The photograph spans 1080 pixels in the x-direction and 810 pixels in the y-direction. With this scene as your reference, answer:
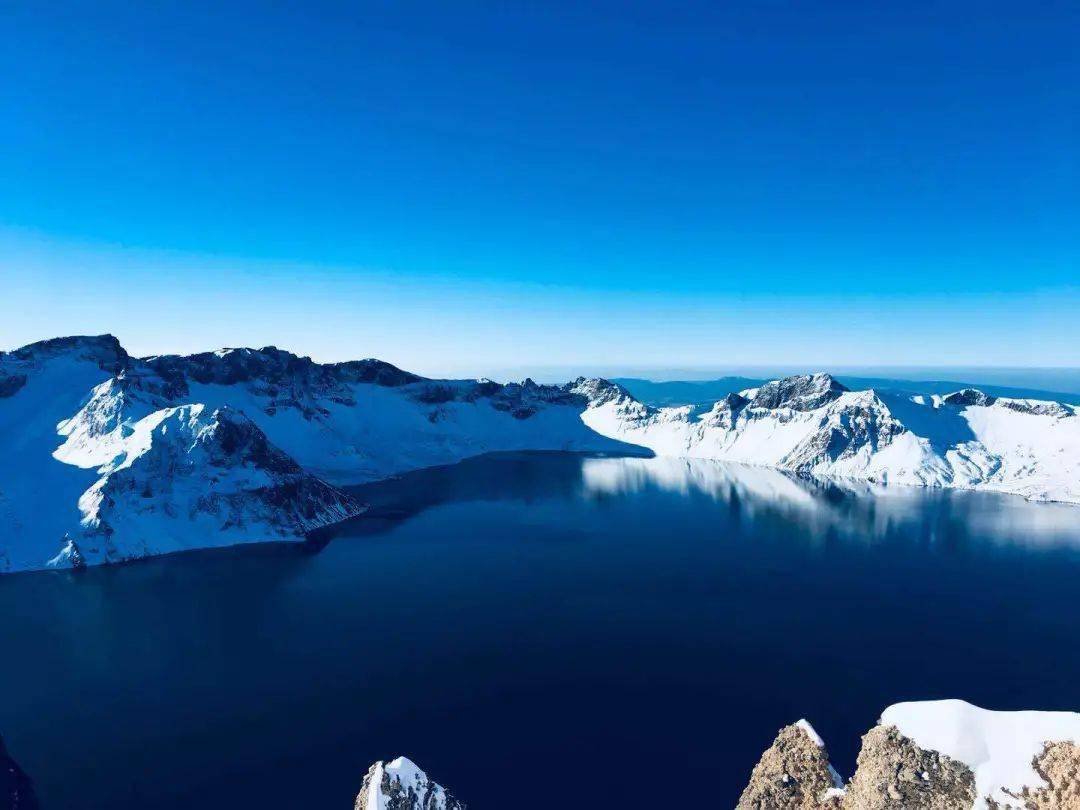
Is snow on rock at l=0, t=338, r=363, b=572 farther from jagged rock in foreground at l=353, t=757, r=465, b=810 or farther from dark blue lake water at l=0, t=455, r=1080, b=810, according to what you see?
jagged rock in foreground at l=353, t=757, r=465, b=810

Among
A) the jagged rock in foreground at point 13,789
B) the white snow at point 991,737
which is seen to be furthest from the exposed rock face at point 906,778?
the jagged rock in foreground at point 13,789

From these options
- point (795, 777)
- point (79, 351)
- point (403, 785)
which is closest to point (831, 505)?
point (795, 777)

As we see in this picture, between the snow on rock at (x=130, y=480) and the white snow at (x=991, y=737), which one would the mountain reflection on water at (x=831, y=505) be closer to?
the snow on rock at (x=130, y=480)

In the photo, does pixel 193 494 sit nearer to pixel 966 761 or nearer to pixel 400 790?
pixel 400 790

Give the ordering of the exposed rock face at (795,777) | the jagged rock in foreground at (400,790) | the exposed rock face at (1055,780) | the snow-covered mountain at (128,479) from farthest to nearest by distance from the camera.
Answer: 1. the snow-covered mountain at (128,479)
2. the jagged rock in foreground at (400,790)
3. the exposed rock face at (795,777)
4. the exposed rock face at (1055,780)

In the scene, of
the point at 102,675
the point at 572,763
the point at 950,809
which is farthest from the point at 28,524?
the point at 950,809

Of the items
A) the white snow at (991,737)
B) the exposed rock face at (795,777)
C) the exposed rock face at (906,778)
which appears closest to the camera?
the white snow at (991,737)

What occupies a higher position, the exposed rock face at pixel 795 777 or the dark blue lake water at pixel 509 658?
the exposed rock face at pixel 795 777

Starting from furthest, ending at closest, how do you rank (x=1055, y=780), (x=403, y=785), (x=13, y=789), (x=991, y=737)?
(x=13, y=789) < (x=403, y=785) < (x=991, y=737) < (x=1055, y=780)
